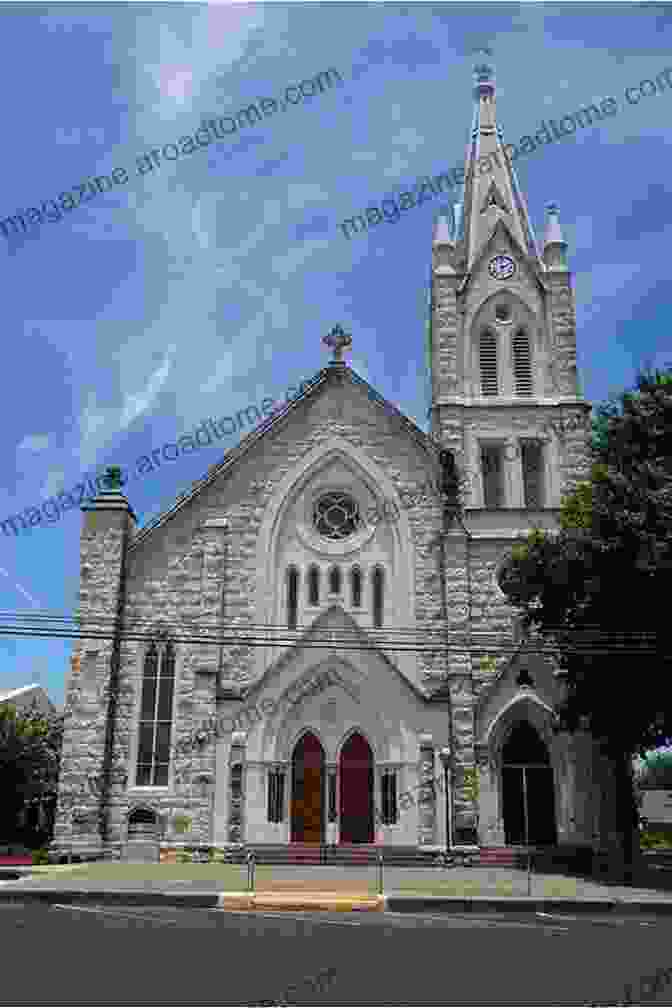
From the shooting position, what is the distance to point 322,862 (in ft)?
82.2

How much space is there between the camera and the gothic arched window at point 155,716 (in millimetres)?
26516

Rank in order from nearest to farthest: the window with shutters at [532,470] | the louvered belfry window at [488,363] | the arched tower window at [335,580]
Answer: the arched tower window at [335,580]
the window with shutters at [532,470]
the louvered belfry window at [488,363]

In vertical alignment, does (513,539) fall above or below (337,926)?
above

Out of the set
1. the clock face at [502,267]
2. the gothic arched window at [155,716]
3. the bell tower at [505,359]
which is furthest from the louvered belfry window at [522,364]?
the gothic arched window at [155,716]

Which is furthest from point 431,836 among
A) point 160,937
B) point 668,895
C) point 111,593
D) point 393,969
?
point 393,969

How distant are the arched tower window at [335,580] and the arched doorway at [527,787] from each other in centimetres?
674

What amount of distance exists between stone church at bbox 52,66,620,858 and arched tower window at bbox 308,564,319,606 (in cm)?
6

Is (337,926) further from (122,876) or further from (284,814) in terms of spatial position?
(284,814)

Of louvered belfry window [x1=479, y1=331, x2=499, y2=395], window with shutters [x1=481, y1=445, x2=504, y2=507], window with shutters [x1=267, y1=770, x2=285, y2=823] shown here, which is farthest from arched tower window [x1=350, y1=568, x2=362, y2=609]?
louvered belfry window [x1=479, y1=331, x2=499, y2=395]

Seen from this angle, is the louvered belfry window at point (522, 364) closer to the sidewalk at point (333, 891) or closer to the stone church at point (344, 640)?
the stone church at point (344, 640)

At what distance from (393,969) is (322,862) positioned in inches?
647

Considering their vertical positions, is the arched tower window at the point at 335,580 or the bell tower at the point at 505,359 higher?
the bell tower at the point at 505,359

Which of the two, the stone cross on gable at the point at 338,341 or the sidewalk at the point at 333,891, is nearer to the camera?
the sidewalk at the point at 333,891

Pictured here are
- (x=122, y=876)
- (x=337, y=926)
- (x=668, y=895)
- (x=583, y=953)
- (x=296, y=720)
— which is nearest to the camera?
(x=583, y=953)
